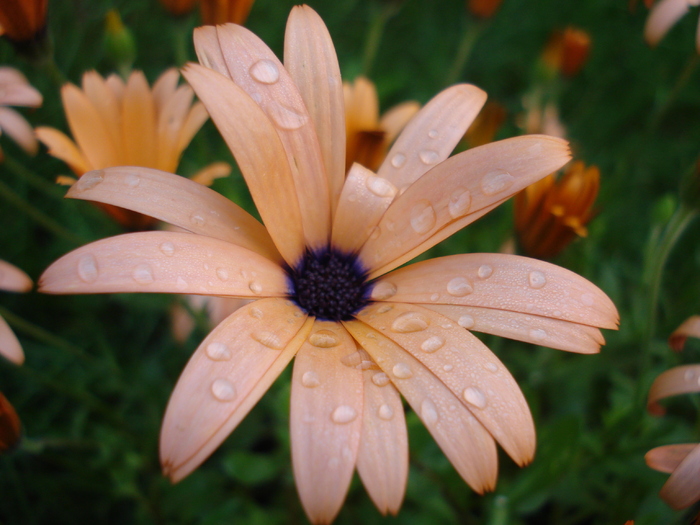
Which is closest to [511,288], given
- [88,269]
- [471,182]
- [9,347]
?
[471,182]

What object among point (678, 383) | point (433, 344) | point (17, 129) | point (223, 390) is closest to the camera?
point (223, 390)

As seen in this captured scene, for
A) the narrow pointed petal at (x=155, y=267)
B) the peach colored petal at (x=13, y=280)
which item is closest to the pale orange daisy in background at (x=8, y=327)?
the peach colored petal at (x=13, y=280)

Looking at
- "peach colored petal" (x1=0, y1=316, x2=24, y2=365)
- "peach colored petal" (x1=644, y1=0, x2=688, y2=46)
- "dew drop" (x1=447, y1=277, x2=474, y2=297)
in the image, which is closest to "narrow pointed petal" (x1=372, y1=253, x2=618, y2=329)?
"dew drop" (x1=447, y1=277, x2=474, y2=297)

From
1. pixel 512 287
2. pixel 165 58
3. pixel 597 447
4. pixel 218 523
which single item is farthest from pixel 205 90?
pixel 165 58

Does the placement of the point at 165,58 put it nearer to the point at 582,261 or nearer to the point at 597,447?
the point at 582,261

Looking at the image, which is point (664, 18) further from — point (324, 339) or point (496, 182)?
point (324, 339)

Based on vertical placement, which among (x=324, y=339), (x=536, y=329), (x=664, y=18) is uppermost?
(x=664, y=18)

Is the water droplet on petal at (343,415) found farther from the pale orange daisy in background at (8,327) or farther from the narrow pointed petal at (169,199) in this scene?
the pale orange daisy in background at (8,327)
